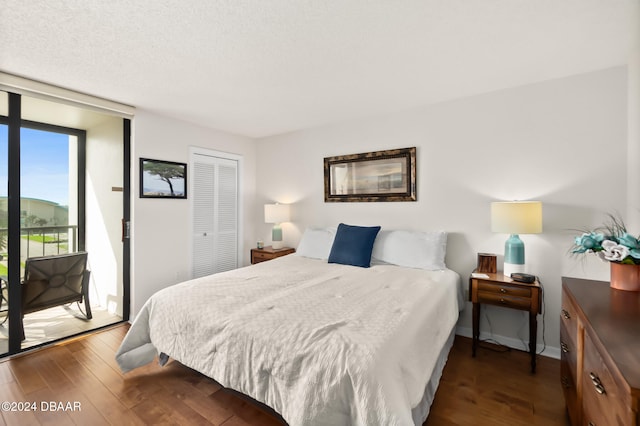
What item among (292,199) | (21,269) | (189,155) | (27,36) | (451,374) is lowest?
(451,374)

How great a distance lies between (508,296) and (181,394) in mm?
2629

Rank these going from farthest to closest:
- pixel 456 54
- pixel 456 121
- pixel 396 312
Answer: pixel 456 121
pixel 456 54
pixel 396 312

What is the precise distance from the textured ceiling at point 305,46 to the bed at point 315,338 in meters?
1.76

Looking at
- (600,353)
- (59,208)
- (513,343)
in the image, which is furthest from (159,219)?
(513,343)

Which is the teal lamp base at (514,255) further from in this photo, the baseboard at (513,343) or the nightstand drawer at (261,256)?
the nightstand drawer at (261,256)

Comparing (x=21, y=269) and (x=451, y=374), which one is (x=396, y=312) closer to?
(x=451, y=374)

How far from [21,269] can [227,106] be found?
2490mm

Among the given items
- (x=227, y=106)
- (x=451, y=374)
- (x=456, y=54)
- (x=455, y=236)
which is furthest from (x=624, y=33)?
(x=227, y=106)

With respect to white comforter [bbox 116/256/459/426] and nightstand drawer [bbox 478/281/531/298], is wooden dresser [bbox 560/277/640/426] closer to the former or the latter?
nightstand drawer [bbox 478/281/531/298]

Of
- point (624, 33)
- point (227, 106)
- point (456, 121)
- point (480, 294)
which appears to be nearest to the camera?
point (624, 33)

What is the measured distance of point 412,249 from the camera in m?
2.90

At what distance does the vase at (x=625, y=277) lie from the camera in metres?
1.55

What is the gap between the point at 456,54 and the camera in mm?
2062

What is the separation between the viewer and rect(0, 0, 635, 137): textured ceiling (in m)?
1.59
